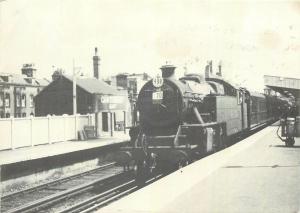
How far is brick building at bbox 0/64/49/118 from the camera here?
31.9 meters

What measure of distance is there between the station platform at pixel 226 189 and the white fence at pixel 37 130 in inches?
302

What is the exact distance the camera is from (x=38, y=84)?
121ft

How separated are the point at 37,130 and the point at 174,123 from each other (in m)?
7.56

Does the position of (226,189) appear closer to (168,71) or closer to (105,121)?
(168,71)

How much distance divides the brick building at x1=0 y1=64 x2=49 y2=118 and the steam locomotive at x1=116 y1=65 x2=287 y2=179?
23.5 metres

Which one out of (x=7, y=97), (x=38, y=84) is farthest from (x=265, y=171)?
(x=38, y=84)

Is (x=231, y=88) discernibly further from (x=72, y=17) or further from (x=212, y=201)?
(x=212, y=201)

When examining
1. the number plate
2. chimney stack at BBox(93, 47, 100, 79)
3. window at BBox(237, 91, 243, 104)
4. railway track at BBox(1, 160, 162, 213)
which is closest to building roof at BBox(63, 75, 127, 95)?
chimney stack at BBox(93, 47, 100, 79)

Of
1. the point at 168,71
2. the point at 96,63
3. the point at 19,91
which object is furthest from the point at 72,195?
the point at 19,91

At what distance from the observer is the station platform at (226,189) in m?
4.99

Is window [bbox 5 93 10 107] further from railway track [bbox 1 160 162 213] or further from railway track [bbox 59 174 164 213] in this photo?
railway track [bbox 59 174 164 213]

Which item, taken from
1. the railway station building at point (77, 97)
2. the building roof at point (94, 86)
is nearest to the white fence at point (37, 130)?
the railway station building at point (77, 97)

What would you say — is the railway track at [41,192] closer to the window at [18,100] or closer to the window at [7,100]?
the window at [7,100]

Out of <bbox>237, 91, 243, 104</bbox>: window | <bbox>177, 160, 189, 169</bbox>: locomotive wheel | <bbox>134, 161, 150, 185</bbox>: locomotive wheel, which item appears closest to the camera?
<bbox>177, 160, 189, 169</bbox>: locomotive wheel
